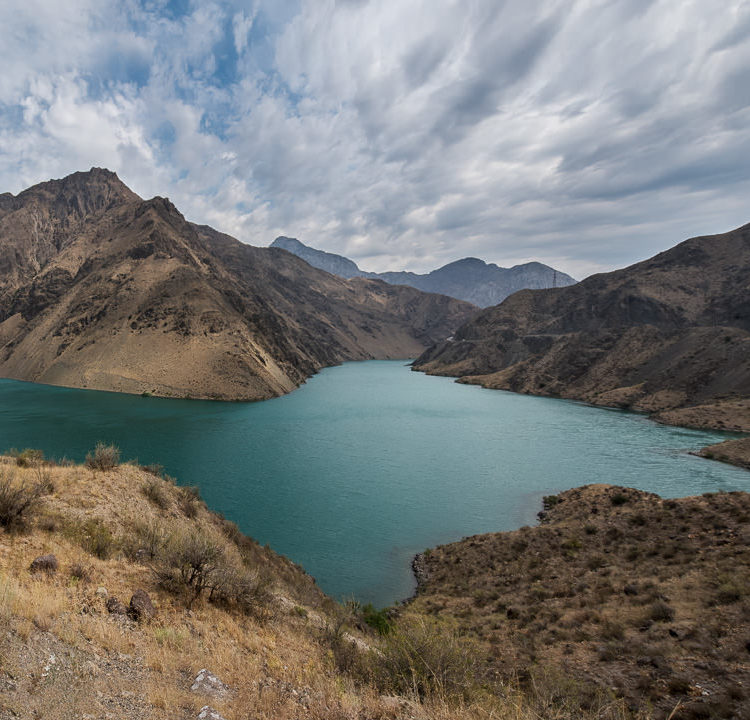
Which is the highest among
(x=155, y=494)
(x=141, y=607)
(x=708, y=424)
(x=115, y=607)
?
(x=115, y=607)

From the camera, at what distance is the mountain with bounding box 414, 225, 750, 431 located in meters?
68.1

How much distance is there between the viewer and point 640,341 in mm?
93125

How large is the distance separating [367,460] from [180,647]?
36750 mm

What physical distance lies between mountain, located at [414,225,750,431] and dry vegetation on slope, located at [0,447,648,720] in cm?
6909

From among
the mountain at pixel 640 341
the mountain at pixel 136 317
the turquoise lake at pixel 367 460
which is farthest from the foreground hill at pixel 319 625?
the mountain at pixel 136 317

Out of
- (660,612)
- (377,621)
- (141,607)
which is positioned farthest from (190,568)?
(660,612)

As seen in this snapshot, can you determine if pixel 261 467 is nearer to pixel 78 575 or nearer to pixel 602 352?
pixel 78 575

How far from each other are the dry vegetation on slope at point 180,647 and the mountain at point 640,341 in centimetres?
6909

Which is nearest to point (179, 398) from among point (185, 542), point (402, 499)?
point (402, 499)

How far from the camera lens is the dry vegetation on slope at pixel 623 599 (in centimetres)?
912

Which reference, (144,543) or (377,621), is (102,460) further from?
(377,621)

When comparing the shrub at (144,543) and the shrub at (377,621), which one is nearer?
the shrub at (144,543)

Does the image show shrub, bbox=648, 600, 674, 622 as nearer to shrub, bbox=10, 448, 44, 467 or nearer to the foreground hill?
the foreground hill

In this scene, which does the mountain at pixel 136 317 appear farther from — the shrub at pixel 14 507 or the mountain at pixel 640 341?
the shrub at pixel 14 507
